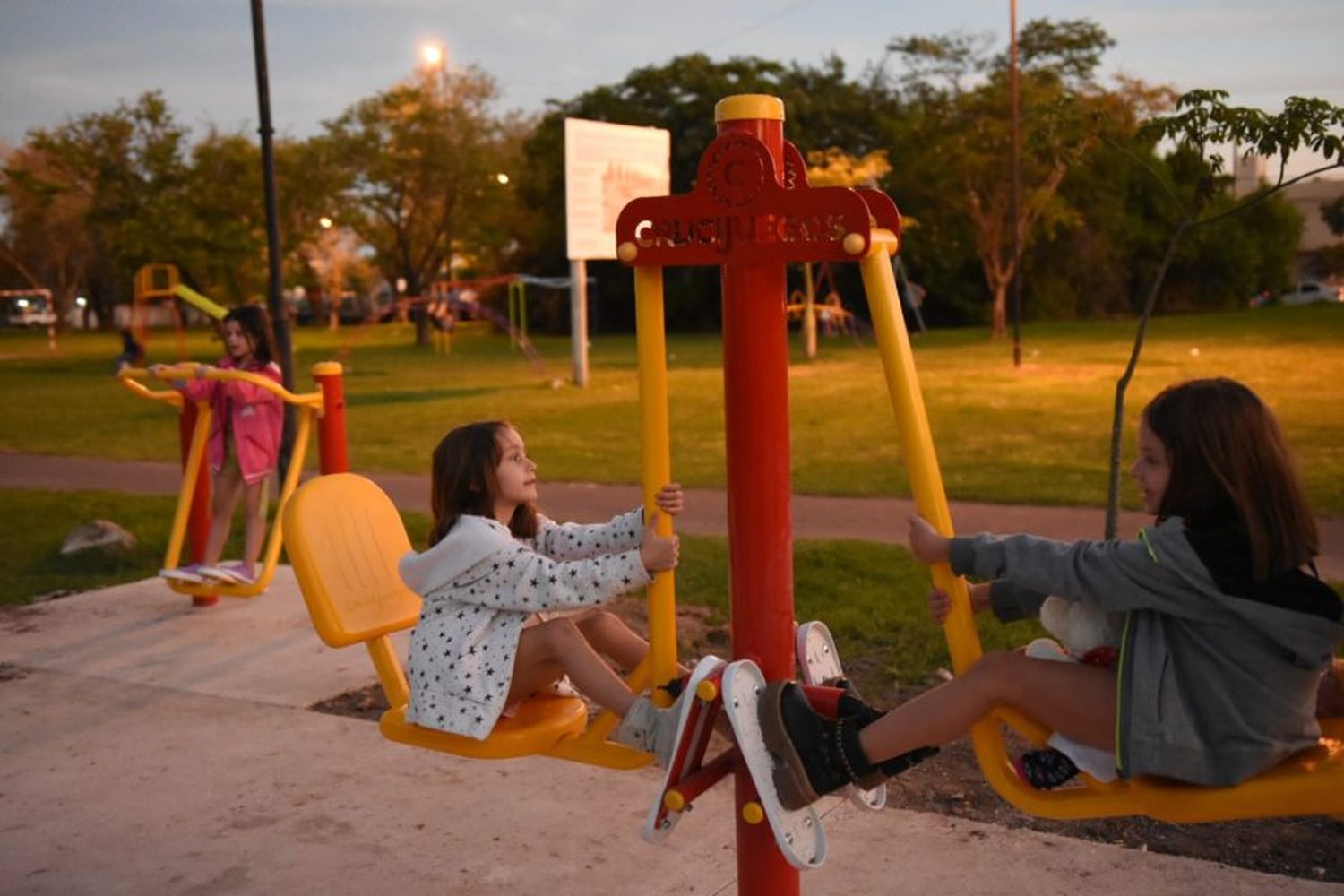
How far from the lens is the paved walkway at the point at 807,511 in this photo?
8.09 meters

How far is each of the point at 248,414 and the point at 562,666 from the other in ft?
12.3

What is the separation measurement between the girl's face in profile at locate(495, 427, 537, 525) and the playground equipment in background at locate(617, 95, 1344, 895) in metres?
0.61

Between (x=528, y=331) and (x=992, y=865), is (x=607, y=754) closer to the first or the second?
(x=992, y=865)

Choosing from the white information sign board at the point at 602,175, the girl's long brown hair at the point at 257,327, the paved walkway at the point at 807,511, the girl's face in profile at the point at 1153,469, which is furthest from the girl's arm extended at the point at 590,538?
the white information sign board at the point at 602,175

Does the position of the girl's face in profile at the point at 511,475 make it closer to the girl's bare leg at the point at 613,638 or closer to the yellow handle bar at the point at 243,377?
the girl's bare leg at the point at 613,638

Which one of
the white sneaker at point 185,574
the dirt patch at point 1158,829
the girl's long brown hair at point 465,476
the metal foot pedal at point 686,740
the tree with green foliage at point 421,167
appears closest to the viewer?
the metal foot pedal at point 686,740

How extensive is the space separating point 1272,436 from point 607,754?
4.80 feet

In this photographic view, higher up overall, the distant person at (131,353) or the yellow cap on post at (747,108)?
the yellow cap on post at (747,108)

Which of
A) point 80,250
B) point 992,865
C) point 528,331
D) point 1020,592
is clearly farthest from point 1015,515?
point 80,250

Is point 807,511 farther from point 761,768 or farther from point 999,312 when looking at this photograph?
point 999,312

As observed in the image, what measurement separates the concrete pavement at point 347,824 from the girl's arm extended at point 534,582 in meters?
0.81

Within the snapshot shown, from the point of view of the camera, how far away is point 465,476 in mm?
3205

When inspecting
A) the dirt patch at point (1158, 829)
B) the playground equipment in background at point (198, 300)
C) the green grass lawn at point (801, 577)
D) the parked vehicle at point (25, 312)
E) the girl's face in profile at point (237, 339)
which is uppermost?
the parked vehicle at point (25, 312)

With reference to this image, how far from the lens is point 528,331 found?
48.8 meters
